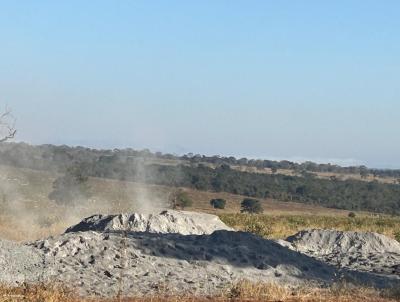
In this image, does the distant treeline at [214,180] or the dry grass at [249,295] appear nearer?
the dry grass at [249,295]

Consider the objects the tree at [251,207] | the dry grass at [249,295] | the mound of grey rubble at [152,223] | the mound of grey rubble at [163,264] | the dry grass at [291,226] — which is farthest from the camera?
the tree at [251,207]

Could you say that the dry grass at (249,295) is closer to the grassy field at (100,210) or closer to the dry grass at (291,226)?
the grassy field at (100,210)

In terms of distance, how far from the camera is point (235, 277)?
16.2 meters

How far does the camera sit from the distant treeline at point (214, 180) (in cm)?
6700

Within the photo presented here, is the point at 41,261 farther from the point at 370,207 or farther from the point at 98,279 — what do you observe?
the point at 370,207

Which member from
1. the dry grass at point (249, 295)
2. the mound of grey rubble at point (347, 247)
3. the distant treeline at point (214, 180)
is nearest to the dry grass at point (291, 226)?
the mound of grey rubble at point (347, 247)

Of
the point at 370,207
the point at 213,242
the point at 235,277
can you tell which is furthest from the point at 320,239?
the point at 370,207

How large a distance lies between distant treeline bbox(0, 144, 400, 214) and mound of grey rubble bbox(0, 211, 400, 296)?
147ft

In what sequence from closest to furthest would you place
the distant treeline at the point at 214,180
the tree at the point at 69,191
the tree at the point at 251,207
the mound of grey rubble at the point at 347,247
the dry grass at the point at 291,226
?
1. the mound of grey rubble at the point at 347,247
2. the dry grass at the point at 291,226
3. the tree at the point at 69,191
4. the tree at the point at 251,207
5. the distant treeline at the point at 214,180

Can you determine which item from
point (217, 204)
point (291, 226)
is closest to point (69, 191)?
point (291, 226)

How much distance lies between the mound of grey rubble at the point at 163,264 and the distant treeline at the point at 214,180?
147 feet

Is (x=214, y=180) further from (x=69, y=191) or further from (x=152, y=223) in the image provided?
(x=152, y=223)

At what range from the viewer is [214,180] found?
8200 centimetres

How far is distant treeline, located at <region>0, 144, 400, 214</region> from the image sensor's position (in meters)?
67.0
